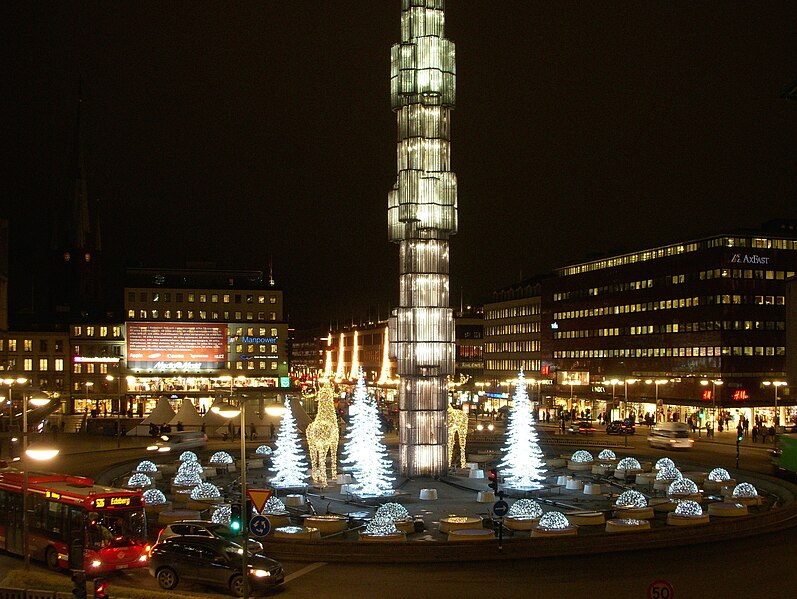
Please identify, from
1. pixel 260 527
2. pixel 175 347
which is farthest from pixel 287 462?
pixel 175 347

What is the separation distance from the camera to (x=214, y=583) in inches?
1009

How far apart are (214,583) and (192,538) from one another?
1.47m

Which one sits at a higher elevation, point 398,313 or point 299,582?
point 398,313

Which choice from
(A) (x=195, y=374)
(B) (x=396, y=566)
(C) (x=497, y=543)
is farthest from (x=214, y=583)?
(A) (x=195, y=374)

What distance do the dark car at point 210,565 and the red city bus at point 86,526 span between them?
131 cm

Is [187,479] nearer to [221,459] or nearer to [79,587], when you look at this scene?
[221,459]

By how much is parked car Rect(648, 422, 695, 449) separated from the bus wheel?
48.4m

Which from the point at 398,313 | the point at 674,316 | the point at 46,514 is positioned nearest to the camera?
the point at 46,514

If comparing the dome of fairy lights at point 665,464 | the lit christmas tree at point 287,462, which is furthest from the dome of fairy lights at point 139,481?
the dome of fairy lights at point 665,464

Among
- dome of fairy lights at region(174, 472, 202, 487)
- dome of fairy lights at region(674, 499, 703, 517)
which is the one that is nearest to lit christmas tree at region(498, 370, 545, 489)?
dome of fairy lights at region(674, 499, 703, 517)

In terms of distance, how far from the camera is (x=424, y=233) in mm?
48250

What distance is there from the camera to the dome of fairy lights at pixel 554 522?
3241cm

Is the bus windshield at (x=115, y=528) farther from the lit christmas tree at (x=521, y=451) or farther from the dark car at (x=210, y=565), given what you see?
the lit christmas tree at (x=521, y=451)

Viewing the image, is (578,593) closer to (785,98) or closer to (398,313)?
(398,313)
